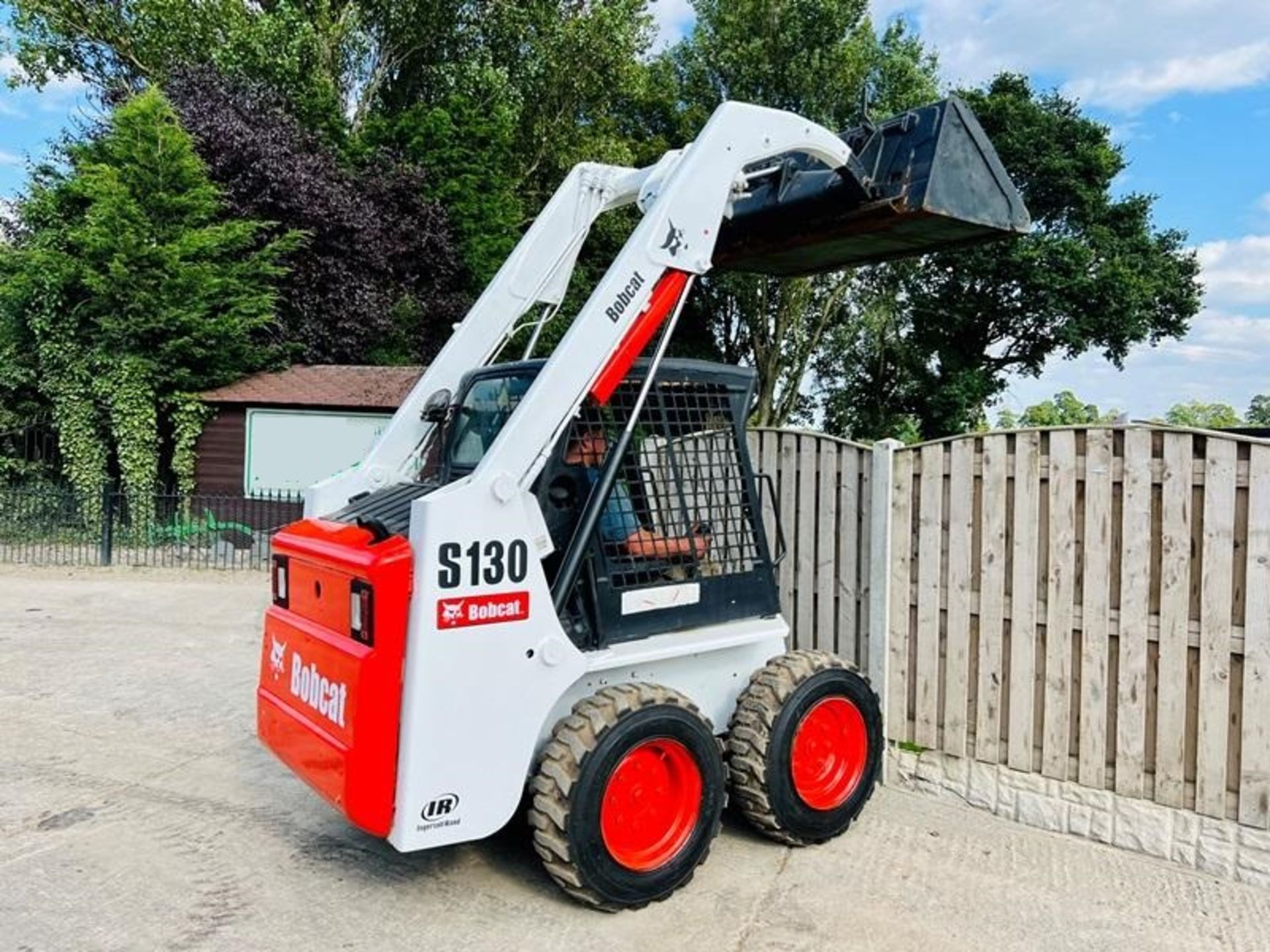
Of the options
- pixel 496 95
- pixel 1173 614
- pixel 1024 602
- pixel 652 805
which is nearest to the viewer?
pixel 652 805

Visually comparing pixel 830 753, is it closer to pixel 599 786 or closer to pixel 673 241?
pixel 599 786

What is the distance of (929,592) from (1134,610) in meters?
0.98

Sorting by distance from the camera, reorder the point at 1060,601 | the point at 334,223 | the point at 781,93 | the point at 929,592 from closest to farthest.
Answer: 1. the point at 1060,601
2. the point at 929,592
3. the point at 334,223
4. the point at 781,93

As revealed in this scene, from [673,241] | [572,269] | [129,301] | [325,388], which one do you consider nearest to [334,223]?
[129,301]

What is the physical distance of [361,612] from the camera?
10.1ft

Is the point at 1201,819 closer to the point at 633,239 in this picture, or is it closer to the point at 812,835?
the point at 812,835

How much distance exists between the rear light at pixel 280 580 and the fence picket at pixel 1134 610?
12.1 feet

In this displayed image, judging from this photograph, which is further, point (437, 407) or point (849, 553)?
point (849, 553)

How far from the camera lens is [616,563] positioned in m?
3.58

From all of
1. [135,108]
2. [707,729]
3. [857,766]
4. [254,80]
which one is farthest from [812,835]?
[254,80]

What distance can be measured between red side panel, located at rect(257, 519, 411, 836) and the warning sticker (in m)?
0.14

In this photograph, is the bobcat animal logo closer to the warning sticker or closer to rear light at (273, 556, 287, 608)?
the warning sticker

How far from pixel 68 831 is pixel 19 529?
10707 millimetres

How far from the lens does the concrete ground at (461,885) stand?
3164mm
